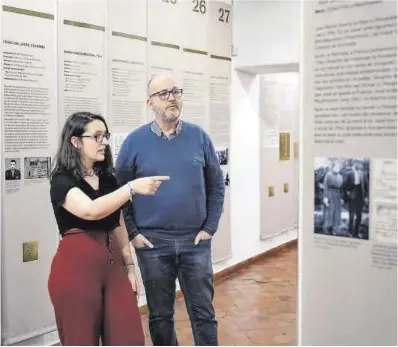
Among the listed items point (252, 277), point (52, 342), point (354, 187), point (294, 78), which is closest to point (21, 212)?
point (52, 342)

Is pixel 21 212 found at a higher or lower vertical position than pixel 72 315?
higher

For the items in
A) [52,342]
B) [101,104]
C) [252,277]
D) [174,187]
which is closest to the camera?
[174,187]

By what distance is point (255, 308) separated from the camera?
15.2 feet

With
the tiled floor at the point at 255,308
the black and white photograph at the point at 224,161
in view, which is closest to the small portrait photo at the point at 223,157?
the black and white photograph at the point at 224,161

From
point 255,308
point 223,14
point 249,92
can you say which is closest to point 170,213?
point 255,308

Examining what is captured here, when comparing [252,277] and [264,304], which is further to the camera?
[252,277]

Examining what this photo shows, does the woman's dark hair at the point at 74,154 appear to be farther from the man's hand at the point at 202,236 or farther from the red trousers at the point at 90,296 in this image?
the man's hand at the point at 202,236

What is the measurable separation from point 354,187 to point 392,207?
0.14m

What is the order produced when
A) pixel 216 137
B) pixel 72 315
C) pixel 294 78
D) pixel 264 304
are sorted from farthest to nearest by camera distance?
pixel 294 78 < pixel 216 137 < pixel 264 304 < pixel 72 315

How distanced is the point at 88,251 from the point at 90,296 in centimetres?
18

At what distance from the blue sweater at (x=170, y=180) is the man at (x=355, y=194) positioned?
1.10 metres

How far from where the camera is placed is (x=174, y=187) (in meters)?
2.79

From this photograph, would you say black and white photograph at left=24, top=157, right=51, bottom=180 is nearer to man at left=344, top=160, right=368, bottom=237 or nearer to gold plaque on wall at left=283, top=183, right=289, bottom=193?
man at left=344, top=160, right=368, bottom=237

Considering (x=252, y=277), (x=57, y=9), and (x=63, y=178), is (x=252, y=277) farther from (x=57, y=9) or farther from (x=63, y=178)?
(x=63, y=178)
